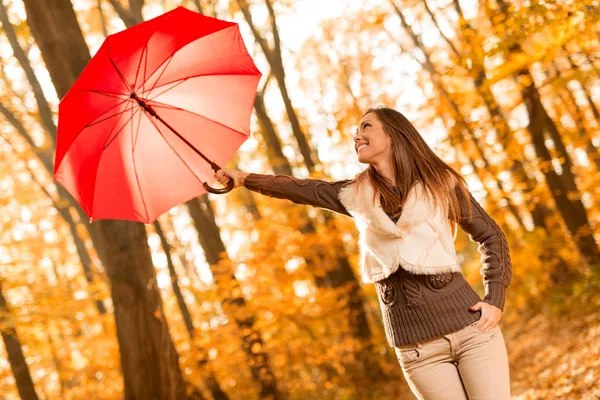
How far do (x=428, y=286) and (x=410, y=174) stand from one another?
0.51m

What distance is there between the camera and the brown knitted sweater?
2709 millimetres

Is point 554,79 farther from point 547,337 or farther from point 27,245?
point 27,245

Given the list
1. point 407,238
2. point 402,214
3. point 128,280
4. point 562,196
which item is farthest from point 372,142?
point 562,196

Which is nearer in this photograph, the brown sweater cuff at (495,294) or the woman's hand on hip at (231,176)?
the brown sweater cuff at (495,294)

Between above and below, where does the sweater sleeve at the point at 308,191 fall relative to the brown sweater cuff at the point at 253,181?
below

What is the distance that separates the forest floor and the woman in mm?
3918

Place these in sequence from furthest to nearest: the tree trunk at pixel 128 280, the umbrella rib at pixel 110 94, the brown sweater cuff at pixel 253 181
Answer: the tree trunk at pixel 128 280 < the umbrella rib at pixel 110 94 < the brown sweater cuff at pixel 253 181

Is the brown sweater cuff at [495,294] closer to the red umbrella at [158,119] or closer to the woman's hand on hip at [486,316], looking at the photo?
the woman's hand on hip at [486,316]

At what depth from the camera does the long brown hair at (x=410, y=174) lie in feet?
9.35

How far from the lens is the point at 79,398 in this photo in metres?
11.1

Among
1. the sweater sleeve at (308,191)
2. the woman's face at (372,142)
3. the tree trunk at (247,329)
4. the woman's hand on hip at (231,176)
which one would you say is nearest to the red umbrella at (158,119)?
the woman's hand on hip at (231,176)

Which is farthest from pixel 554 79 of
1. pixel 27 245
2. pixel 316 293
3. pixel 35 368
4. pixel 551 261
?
pixel 27 245

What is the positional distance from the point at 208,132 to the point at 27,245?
16.4m

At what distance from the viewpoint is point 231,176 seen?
3285 millimetres
